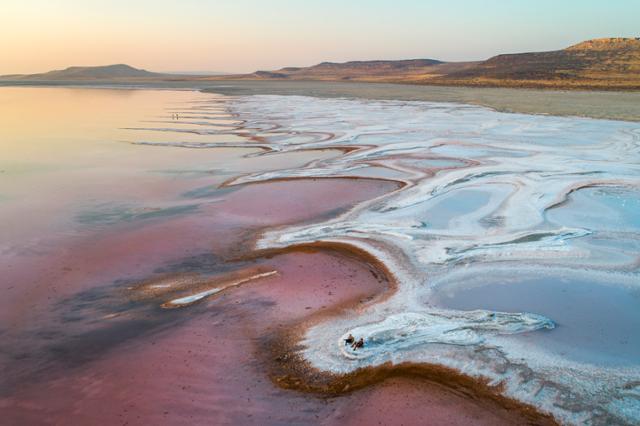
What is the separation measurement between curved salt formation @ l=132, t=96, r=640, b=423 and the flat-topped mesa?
263 feet

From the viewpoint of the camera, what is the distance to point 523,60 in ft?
292

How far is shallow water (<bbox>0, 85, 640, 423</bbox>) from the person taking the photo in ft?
Answer: 16.0

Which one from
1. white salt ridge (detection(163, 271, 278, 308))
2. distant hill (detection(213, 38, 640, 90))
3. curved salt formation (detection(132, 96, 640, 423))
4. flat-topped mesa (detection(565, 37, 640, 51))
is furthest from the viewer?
flat-topped mesa (detection(565, 37, 640, 51))

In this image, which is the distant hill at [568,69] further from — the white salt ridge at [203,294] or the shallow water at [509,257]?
the white salt ridge at [203,294]

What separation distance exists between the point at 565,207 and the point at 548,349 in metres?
5.41

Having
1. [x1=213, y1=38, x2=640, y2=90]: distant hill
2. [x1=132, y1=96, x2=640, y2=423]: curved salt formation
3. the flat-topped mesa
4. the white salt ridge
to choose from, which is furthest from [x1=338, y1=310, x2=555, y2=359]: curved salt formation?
the flat-topped mesa

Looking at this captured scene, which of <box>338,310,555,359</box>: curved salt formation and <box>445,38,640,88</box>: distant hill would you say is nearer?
<box>338,310,555,359</box>: curved salt formation

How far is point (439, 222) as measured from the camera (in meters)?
8.79

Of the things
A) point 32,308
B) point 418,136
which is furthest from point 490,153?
point 32,308

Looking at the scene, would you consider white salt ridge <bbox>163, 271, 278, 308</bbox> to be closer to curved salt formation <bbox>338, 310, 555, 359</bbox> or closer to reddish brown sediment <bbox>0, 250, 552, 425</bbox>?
reddish brown sediment <bbox>0, 250, 552, 425</bbox>

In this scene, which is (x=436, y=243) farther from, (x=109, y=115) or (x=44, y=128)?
(x=109, y=115)

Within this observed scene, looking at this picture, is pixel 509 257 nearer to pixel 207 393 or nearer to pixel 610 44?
pixel 207 393

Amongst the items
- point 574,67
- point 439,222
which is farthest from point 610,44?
point 439,222

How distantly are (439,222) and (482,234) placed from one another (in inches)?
33.1
